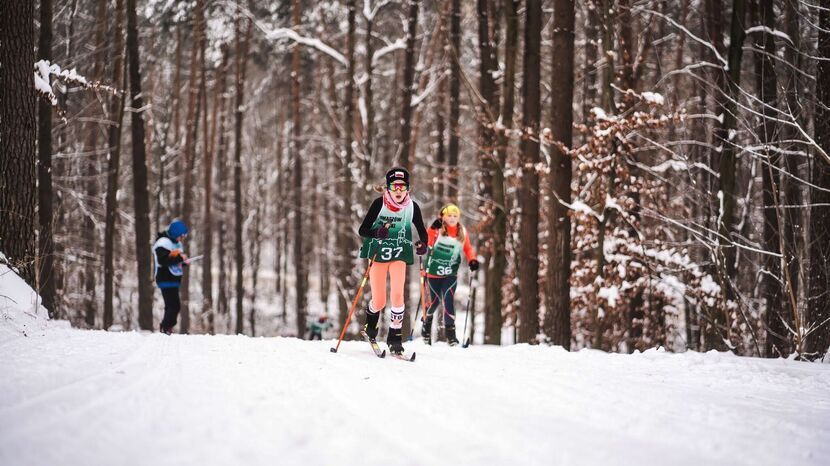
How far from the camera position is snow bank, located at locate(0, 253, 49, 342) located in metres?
6.83

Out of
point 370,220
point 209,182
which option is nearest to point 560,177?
point 370,220

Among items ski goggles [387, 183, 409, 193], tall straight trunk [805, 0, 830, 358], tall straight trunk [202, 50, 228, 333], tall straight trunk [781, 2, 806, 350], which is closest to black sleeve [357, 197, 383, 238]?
ski goggles [387, 183, 409, 193]

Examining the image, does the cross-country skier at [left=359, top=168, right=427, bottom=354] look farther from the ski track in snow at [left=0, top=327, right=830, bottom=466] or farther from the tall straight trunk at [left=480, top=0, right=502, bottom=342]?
the tall straight trunk at [left=480, top=0, right=502, bottom=342]

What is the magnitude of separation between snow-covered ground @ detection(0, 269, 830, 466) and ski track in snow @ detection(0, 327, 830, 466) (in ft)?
0.04

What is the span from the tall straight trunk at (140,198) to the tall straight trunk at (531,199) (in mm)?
9747

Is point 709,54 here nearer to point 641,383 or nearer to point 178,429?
point 641,383

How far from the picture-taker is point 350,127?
17500 millimetres

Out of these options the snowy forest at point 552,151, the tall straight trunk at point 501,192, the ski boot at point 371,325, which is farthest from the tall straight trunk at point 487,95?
the ski boot at point 371,325

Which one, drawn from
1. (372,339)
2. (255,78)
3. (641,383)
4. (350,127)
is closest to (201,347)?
(372,339)

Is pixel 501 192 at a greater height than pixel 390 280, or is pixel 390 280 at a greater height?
pixel 501 192

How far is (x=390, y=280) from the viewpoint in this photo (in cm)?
701

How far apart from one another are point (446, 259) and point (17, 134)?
21.8 ft

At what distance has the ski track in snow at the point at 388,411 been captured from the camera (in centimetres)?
289

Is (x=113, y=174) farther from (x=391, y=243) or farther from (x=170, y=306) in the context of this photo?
(x=391, y=243)
